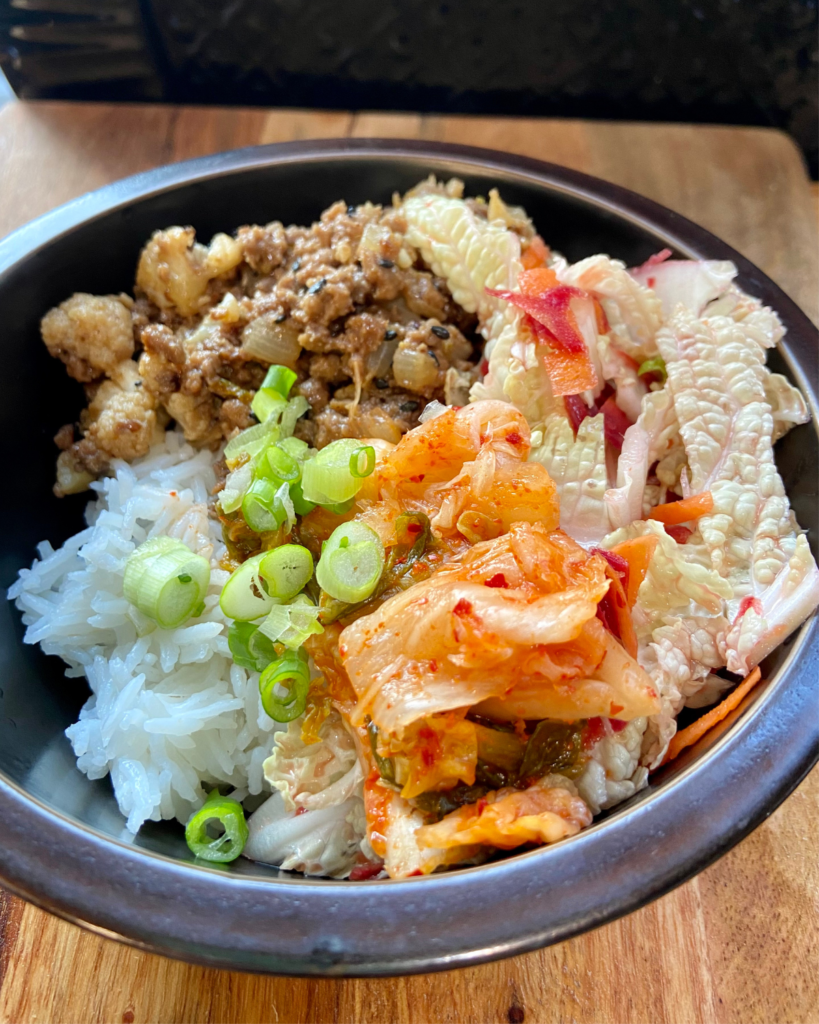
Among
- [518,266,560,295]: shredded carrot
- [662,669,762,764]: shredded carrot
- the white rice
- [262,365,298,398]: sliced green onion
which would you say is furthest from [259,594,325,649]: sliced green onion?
[518,266,560,295]: shredded carrot

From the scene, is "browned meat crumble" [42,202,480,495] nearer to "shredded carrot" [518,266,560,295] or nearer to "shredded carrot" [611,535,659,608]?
"shredded carrot" [518,266,560,295]

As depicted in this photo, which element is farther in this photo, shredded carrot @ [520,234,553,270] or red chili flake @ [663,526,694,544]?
shredded carrot @ [520,234,553,270]

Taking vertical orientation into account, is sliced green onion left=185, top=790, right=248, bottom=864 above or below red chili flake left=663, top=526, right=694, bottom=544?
below

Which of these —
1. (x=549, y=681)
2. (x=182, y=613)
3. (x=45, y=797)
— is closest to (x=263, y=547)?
(x=182, y=613)

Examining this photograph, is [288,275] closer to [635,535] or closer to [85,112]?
[635,535]

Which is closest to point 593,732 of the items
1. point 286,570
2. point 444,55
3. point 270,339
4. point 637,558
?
point 637,558

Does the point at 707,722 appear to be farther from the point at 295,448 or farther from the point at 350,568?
the point at 295,448
